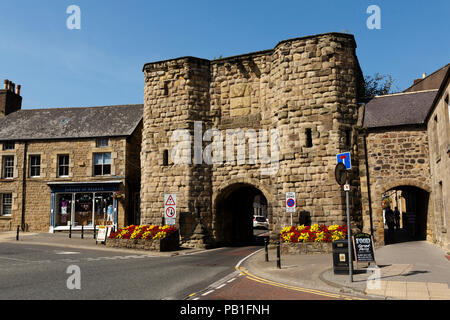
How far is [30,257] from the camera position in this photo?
15.1 m

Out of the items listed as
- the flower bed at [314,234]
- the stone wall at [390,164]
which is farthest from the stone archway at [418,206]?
the flower bed at [314,234]

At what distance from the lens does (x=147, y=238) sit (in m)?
19.0

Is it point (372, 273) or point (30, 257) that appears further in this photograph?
point (30, 257)

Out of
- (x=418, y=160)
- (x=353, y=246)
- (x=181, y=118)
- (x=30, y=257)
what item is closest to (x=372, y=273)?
(x=353, y=246)

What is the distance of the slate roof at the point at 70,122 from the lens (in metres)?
28.5

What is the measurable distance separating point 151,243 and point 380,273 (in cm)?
1141

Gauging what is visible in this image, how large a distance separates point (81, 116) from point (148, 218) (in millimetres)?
12838

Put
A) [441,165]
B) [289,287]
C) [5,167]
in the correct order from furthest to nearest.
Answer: [5,167] < [441,165] < [289,287]

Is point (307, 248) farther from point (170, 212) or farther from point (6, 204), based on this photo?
point (6, 204)

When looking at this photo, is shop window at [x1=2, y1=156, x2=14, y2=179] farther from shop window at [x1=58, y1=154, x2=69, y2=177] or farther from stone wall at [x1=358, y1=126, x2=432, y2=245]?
stone wall at [x1=358, y1=126, x2=432, y2=245]

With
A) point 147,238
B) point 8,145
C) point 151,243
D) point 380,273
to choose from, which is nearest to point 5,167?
point 8,145

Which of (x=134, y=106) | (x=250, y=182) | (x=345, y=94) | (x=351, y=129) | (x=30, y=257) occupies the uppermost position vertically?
(x=134, y=106)
